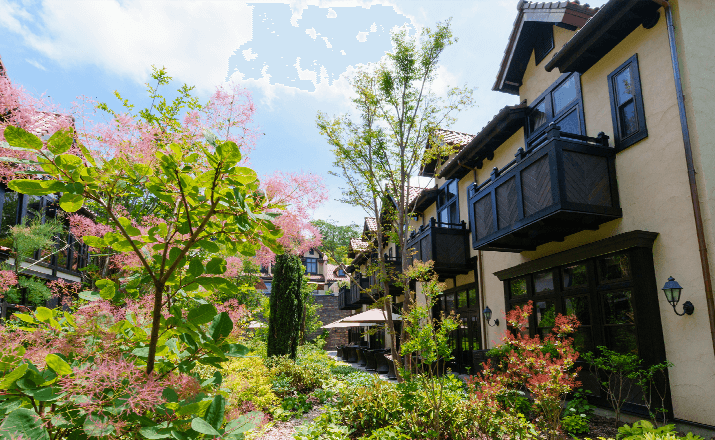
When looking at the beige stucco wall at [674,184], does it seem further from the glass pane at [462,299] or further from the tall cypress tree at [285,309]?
the tall cypress tree at [285,309]

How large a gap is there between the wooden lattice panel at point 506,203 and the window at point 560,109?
4.74 ft

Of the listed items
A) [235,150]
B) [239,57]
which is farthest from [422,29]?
[235,150]

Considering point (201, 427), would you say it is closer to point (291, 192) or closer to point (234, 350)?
point (234, 350)

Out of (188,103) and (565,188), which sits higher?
(188,103)

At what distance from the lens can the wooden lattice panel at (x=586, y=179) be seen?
733cm

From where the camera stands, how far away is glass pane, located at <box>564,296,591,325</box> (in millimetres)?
8062

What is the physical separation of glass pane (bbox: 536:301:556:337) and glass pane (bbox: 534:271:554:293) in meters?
0.32

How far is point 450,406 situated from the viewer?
578cm

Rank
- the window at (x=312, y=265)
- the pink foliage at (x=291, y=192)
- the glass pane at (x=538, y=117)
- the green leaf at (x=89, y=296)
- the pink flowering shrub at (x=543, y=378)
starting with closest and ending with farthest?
1. the green leaf at (x=89, y=296)
2. the pink foliage at (x=291, y=192)
3. the pink flowering shrub at (x=543, y=378)
4. the glass pane at (x=538, y=117)
5. the window at (x=312, y=265)

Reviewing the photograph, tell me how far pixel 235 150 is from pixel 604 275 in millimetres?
8345

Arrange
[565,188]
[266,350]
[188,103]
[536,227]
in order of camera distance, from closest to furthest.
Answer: [188,103] < [565,188] < [536,227] < [266,350]

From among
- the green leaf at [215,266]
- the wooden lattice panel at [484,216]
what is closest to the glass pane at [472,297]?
the wooden lattice panel at [484,216]

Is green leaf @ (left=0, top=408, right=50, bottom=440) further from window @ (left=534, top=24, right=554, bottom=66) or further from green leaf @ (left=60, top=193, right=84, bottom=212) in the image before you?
window @ (left=534, top=24, right=554, bottom=66)

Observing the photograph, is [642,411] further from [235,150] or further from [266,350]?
[266,350]
